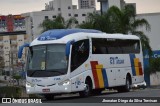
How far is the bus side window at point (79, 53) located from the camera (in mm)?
23503

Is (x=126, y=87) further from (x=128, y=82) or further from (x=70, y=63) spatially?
(x=70, y=63)

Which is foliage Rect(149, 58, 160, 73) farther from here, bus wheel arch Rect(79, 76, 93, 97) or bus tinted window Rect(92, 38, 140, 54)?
bus wheel arch Rect(79, 76, 93, 97)

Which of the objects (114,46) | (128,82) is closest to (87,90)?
(114,46)

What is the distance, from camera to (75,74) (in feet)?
77.4

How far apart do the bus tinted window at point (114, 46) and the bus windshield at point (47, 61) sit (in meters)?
3.08

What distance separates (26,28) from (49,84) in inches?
5044

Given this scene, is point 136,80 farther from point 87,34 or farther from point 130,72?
point 87,34

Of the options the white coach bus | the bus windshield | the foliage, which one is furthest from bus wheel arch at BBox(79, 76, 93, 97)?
the foliage

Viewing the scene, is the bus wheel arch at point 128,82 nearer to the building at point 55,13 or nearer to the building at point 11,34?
the building at point 55,13

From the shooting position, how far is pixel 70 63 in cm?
2319

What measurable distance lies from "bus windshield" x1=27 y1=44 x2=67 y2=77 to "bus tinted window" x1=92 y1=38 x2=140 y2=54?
3.08 m

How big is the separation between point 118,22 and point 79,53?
91.4ft

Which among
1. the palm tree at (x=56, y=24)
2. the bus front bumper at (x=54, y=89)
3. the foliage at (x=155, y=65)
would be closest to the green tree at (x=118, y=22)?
the palm tree at (x=56, y=24)

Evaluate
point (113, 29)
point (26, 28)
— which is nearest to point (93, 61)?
point (113, 29)
